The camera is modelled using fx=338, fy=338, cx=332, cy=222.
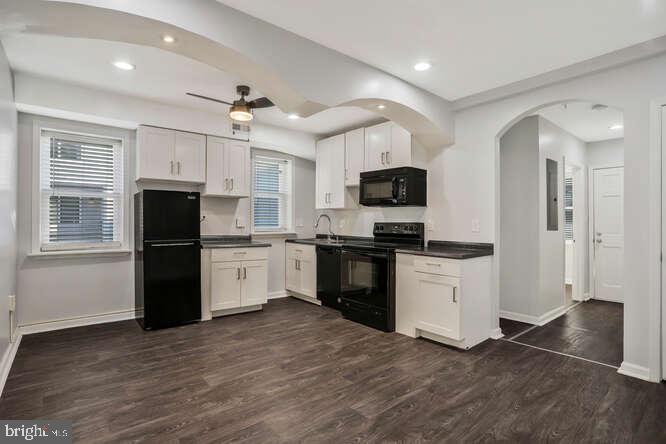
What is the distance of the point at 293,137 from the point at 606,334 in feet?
15.2

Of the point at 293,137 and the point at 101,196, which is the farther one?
the point at 293,137

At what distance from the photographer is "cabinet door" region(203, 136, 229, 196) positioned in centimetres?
442

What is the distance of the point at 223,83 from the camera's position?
3.45 metres

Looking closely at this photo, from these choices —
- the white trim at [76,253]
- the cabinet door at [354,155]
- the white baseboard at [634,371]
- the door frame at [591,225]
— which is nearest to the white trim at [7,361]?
the white trim at [76,253]

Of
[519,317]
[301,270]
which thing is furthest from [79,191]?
[519,317]

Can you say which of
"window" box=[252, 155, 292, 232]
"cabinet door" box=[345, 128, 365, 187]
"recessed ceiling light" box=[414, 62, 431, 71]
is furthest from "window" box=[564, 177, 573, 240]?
"window" box=[252, 155, 292, 232]

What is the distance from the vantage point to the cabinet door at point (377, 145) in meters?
4.30

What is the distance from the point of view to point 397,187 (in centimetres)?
402

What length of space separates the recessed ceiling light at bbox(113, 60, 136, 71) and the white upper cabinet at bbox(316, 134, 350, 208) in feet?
8.90

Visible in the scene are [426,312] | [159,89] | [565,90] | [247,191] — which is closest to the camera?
[565,90]

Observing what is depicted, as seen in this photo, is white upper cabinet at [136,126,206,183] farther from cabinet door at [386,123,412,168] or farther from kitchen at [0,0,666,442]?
cabinet door at [386,123,412,168]

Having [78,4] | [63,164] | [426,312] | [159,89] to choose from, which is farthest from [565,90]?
[63,164]

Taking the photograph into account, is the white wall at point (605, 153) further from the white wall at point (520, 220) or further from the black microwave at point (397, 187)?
the black microwave at point (397, 187)

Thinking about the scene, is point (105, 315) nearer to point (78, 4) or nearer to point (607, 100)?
point (78, 4)
